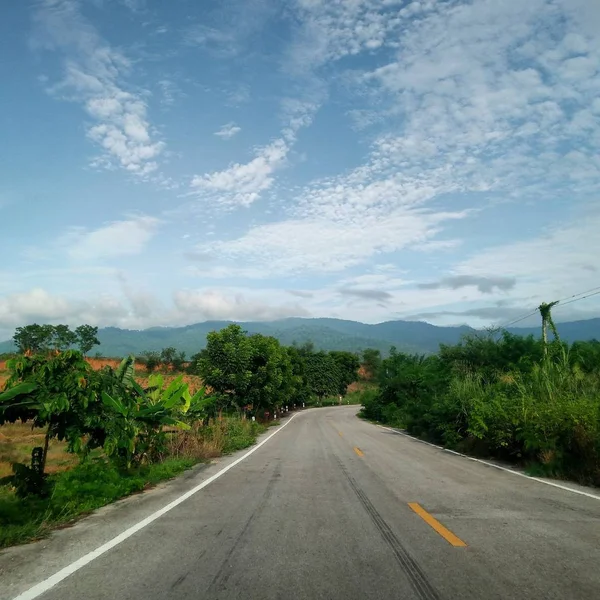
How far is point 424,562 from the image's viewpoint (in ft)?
16.9

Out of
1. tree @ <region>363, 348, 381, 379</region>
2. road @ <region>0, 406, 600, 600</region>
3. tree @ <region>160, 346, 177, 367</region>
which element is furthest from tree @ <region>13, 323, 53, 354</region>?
tree @ <region>363, 348, 381, 379</region>

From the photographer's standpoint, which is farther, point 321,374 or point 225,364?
point 321,374

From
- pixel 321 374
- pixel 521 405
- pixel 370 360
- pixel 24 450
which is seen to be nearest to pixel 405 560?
pixel 521 405

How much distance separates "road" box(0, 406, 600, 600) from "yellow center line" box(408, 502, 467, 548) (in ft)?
0.08

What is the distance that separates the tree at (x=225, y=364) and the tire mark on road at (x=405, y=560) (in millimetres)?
24372

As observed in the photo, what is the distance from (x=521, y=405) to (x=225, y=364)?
20.8 meters

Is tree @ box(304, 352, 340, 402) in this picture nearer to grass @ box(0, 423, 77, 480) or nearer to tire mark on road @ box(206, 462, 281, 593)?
grass @ box(0, 423, 77, 480)

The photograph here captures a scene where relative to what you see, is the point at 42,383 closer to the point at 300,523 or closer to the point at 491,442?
the point at 300,523

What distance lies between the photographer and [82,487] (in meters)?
8.70

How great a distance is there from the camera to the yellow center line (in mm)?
5879

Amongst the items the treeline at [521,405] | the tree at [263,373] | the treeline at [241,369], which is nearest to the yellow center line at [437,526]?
the treeline at [521,405]

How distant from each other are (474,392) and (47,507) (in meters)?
15.9

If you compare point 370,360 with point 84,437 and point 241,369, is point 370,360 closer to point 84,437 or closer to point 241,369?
point 241,369

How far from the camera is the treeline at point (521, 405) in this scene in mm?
11742
